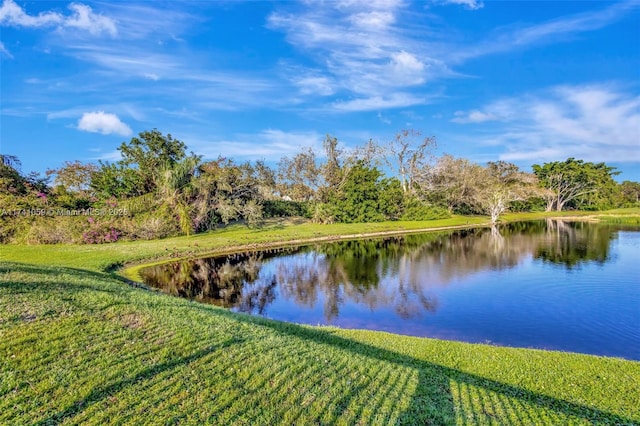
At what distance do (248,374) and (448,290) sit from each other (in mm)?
13036

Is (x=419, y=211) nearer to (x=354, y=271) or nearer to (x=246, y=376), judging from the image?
(x=354, y=271)

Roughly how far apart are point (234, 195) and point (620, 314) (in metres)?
30.8

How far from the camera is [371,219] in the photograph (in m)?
47.8

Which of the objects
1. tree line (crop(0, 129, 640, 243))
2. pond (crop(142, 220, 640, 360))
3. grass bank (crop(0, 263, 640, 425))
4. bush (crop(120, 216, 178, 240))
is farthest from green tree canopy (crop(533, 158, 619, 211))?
grass bank (crop(0, 263, 640, 425))

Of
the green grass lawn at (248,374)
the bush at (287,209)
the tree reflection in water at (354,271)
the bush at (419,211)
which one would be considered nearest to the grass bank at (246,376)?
the green grass lawn at (248,374)

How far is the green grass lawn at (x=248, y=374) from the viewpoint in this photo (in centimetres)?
440

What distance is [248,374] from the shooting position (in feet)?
17.6

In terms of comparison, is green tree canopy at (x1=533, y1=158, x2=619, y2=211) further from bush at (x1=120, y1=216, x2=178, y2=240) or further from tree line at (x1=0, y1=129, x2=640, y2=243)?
bush at (x1=120, y1=216, x2=178, y2=240)

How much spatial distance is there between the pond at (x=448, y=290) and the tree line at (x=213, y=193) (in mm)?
9221

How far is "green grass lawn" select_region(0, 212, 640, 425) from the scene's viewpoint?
440cm

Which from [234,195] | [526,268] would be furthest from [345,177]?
[526,268]

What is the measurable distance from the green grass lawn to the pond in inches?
135

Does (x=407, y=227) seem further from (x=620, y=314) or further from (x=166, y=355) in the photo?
(x=166, y=355)

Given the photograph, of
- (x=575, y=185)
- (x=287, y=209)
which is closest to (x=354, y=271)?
(x=287, y=209)
